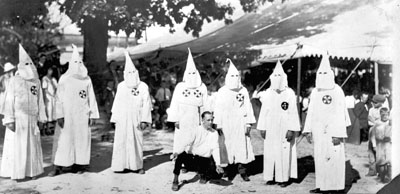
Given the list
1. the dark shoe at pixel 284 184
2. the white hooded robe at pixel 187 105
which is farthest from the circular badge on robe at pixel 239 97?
the dark shoe at pixel 284 184

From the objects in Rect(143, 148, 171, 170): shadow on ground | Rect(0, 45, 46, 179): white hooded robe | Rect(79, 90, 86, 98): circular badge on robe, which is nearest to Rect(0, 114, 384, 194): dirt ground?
Rect(143, 148, 171, 170): shadow on ground

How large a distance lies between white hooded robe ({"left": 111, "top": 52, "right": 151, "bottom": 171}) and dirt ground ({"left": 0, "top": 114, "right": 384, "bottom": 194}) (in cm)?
12

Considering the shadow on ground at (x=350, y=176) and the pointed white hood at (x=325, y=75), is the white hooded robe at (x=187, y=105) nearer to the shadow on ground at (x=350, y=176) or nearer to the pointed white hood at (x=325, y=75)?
the pointed white hood at (x=325, y=75)

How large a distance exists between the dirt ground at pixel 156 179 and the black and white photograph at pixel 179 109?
0.01m

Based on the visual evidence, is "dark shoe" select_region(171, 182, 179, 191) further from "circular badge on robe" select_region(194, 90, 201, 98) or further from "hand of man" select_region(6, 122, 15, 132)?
"hand of man" select_region(6, 122, 15, 132)

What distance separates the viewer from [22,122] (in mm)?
3578

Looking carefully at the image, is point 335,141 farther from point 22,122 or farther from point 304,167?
point 22,122

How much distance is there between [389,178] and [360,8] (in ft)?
5.52

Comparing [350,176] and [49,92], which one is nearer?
[350,176]

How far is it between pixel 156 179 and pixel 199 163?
40 centimetres

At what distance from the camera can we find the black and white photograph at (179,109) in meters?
3.35

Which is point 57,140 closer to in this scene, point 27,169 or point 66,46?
point 27,169

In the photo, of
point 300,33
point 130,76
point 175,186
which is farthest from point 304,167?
point 130,76

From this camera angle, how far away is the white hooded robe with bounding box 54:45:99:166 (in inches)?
151
